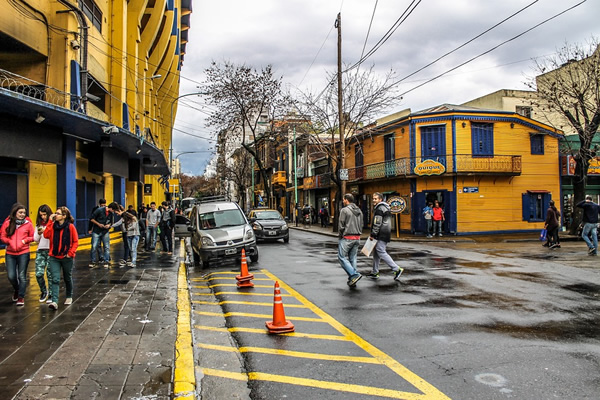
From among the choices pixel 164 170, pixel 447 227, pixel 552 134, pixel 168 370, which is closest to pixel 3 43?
pixel 168 370

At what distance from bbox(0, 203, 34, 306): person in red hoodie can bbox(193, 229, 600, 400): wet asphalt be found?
3281 millimetres

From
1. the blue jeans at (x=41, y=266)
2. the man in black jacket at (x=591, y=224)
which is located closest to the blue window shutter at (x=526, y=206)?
the man in black jacket at (x=591, y=224)

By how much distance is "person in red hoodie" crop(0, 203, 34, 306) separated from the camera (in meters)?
7.23

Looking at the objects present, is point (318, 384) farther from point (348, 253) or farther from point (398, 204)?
point (398, 204)

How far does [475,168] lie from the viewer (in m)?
26.3

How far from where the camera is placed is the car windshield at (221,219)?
45.7 ft

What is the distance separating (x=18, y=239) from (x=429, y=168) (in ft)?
74.2

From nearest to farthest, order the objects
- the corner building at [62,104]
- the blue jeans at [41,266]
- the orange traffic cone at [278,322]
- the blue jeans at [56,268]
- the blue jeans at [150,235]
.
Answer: the orange traffic cone at [278,322] → the blue jeans at [56,268] → the blue jeans at [41,266] → the corner building at [62,104] → the blue jeans at [150,235]

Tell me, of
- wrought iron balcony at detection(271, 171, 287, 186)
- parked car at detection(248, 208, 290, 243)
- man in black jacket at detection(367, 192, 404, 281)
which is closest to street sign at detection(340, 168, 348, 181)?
parked car at detection(248, 208, 290, 243)

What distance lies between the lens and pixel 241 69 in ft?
112

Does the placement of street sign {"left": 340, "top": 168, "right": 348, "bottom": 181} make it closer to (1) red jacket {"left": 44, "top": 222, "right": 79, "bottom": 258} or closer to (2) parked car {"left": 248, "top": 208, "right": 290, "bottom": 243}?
(2) parked car {"left": 248, "top": 208, "right": 290, "bottom": 243}

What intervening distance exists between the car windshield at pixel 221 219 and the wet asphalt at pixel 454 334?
378 centimetres

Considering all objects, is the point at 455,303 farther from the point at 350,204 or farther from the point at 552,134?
the point at 552,134

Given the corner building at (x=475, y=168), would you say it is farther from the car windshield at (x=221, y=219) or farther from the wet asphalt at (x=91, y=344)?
the wet asphalt at (x=91, y=344)
